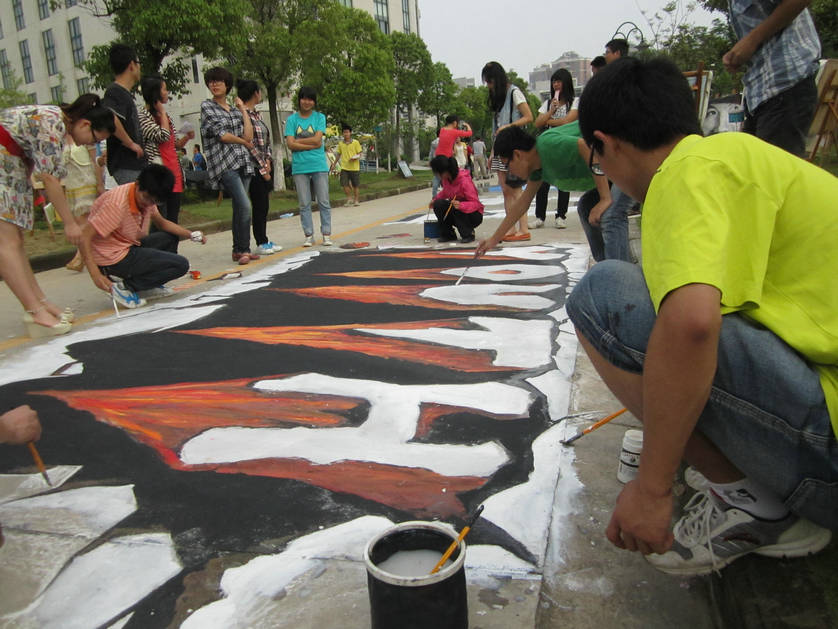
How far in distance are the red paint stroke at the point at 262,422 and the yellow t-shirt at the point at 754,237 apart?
0.99 m

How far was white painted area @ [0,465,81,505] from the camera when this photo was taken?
2018 millimetres

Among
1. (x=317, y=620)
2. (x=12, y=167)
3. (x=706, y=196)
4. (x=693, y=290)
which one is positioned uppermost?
(x=12, y=167)

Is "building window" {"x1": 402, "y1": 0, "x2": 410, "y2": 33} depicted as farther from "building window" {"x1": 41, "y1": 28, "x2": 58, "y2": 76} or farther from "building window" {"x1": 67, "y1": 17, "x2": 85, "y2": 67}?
"building window" {"x1": 41, "y1": 28, "x2": 58, "y2": 76}

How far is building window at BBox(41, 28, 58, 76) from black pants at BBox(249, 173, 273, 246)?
3565 cm

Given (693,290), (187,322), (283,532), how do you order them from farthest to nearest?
(187,322)
(283,532)
(693,290)

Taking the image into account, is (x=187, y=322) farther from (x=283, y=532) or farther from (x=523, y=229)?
(x=523, y=229)

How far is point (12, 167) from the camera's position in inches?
145

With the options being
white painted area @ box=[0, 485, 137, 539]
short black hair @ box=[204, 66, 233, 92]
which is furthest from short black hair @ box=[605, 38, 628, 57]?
white painted area @ box=[0, 485, 137, 539]

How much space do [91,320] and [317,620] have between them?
3427 millimetres

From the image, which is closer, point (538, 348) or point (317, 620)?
point (317, 620)

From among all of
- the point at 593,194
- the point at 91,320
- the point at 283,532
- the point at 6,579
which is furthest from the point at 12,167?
the point at 593,194

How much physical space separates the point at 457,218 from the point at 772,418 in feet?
18.4

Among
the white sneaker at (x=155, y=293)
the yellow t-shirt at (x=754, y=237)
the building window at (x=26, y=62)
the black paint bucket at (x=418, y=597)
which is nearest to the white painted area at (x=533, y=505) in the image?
the black paint bucket at (x=418, y=597)

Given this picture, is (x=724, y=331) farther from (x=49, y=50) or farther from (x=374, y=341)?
(x=49, y=50)
